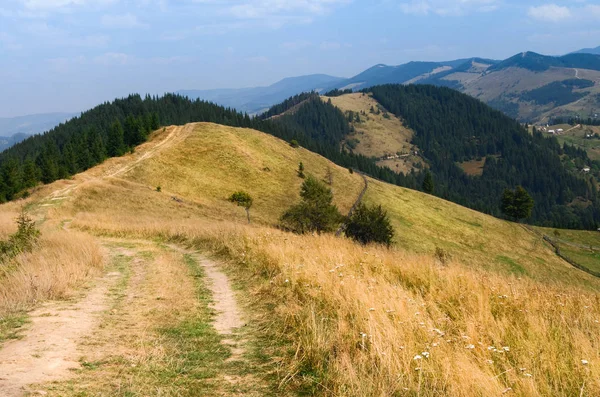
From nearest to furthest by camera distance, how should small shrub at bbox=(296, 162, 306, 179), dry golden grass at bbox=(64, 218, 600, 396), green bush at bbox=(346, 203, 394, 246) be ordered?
1. dry golden grass at bbox=(64, 218, 600, 396)
2. green bush at bbox=(346, 203, 394, 246)
3. small shrub at bbox=(296, 162, 306, 179)

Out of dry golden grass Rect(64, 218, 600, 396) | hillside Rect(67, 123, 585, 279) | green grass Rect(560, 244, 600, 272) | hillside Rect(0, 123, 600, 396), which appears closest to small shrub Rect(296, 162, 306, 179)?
hillside Rect(67, 123, 585, 279)

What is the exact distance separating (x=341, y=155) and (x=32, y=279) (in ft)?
529

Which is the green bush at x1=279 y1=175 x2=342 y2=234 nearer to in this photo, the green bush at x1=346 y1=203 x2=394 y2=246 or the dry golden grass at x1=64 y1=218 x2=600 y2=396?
the green bush at x1=346 y1=203 x2=394 y2=246

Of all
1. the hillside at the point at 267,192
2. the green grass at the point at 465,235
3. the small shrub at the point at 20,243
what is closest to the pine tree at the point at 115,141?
the hillside at the point at 267,192

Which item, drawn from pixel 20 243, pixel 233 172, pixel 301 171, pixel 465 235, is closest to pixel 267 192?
pixel 233 172

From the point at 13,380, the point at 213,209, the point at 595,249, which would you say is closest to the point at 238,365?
the point at 13,380

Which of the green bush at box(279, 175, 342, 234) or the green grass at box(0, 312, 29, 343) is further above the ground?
the green grass at box(0, 312, 29, 343)

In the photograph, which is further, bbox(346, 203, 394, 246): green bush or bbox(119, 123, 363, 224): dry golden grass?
bbox(119, 123, 363, 224): dry golden grass

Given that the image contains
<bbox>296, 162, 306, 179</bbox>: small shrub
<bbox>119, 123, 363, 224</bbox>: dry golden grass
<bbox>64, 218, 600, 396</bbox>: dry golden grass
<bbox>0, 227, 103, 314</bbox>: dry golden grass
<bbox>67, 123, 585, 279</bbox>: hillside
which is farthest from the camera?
<bbox>296, 162, 306, 179</bbox>: small shrub

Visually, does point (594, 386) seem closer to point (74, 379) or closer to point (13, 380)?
point (74, 379)

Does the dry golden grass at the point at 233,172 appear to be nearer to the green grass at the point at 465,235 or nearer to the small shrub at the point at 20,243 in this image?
the green grass at the point at 465,235

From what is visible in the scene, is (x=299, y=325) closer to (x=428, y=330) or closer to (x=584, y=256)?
(x=428, y=330)

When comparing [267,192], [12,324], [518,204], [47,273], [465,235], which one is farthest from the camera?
[518,204]

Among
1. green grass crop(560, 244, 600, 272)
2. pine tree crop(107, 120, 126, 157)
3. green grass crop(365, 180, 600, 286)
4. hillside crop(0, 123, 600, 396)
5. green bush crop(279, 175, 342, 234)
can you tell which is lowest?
green grass crop(560, 244, 600, 272)
